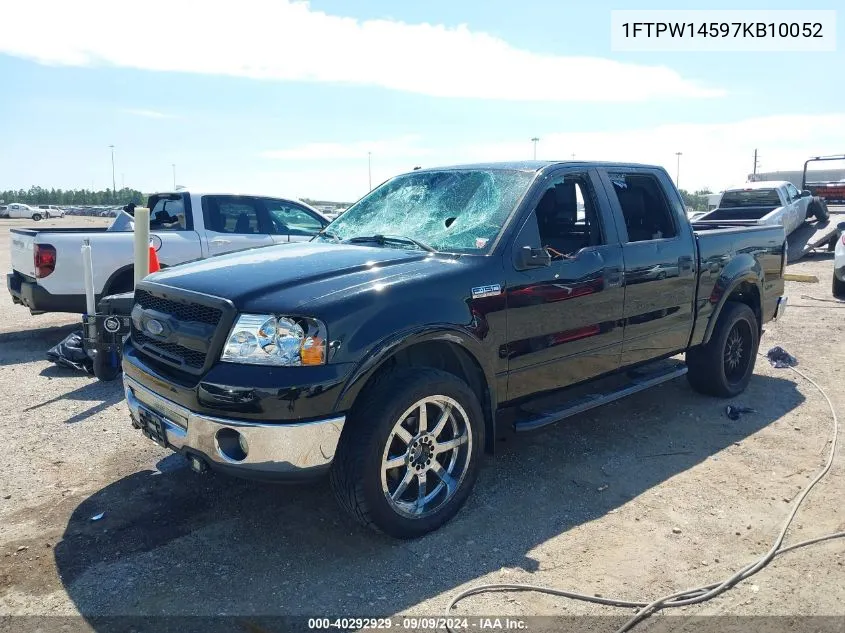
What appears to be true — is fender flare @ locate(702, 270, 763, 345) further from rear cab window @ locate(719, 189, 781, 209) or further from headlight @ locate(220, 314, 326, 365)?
rear cab window @ locate(719, 189, 781, 209)

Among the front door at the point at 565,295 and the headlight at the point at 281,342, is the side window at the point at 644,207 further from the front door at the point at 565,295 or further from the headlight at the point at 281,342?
the headlight at the point at 281,342

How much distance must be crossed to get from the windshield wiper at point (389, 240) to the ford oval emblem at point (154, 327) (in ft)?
4.37

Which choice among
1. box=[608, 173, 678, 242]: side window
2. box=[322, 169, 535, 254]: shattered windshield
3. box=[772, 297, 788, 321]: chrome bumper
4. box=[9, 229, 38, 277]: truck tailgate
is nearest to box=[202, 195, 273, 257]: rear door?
box=[9, 229, 38, 277]: truck tailgate

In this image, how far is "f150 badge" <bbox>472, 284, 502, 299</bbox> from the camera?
3764mm

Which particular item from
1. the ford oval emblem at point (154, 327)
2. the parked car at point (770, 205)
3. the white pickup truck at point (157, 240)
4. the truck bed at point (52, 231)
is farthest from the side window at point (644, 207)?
the parked car at point (770, 205)

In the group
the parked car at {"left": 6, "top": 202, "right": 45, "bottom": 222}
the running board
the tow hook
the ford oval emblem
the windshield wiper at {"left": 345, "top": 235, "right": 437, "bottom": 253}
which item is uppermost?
the parked car at {"left": 6, "top": 202, "right": 45, "bottom": 222}

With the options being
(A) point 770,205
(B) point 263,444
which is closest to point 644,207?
(B) point 263,444

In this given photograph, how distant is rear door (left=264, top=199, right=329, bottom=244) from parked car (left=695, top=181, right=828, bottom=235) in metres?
9.43

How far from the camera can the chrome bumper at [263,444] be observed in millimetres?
3098

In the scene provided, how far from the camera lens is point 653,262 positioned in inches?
194

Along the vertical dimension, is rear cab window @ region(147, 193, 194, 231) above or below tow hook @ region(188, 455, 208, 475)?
above

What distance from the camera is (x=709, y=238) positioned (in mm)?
5562

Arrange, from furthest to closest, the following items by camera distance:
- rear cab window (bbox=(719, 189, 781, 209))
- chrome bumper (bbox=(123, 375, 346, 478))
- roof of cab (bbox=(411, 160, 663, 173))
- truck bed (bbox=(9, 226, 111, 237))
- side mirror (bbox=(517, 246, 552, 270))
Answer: rear cab window (bbox=(719, 189, 781, 209)) < truck bed (bbox=(9, 226, 111, 237)) < roof of cab (bbox=(411, 160, 663, 173)) < side mirror (bbox=(517, 246, 552, 270)) < chrome bumper (bbox=(123, 375, 346, 478))

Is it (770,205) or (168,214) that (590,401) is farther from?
(770,205)
